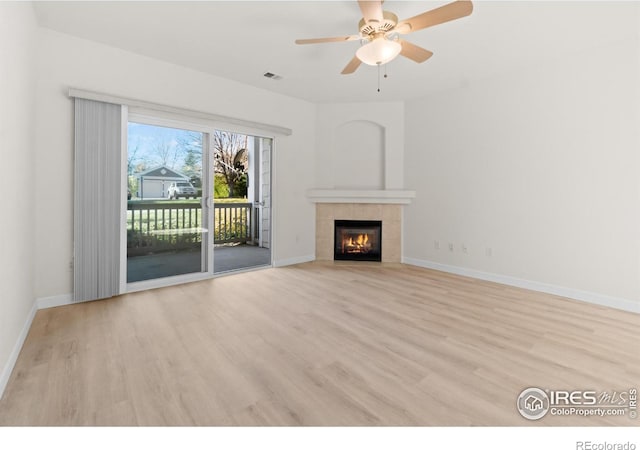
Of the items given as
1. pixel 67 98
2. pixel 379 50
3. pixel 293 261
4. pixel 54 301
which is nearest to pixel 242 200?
pixel 293 261

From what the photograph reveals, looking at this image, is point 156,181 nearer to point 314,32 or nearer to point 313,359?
point 314,32

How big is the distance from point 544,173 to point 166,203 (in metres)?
4.58

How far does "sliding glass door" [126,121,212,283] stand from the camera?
3.49 metres

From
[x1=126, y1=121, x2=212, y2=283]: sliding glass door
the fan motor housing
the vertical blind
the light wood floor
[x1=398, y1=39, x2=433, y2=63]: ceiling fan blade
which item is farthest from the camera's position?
[x1=126, y1=121, x2=212, y2=283]: sliding glass door

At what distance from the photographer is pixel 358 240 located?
5395 mm

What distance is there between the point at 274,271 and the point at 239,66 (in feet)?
9.21

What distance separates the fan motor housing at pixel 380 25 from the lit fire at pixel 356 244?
344 cm

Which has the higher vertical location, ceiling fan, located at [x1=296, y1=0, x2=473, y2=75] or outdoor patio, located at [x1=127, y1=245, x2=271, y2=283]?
ceiling fan, located at [x1=296, y1=0, x2=473, y2=75]

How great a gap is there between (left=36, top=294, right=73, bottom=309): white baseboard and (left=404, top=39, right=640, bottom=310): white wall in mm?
4643

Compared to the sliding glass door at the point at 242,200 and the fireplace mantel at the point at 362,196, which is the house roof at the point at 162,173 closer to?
the sliding glass door at the point at 242,200

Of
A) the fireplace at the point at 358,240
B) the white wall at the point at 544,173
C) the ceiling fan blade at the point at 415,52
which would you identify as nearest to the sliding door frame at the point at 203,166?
the fireplace at the point at 358,240

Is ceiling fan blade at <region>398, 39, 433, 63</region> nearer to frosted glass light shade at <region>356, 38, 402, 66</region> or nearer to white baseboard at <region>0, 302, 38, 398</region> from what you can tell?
frosted glass light shade at <region>356, 38, 402, 66</region>

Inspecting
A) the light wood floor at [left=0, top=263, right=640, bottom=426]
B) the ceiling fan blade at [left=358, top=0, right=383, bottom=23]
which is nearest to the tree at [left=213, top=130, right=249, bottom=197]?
the light wood floor at [left=0, top=263, right=640, bottom=426]
